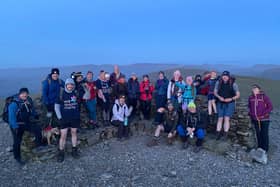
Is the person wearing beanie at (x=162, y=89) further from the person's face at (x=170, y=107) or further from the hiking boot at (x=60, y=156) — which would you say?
the hiking boot at (x=60, y=156)

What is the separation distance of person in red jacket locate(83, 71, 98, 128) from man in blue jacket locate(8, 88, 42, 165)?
2.12 meters

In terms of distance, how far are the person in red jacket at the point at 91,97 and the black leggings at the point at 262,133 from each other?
5.90 meters

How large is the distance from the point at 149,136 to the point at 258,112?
4.08 m

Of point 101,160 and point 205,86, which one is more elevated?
point 205,86

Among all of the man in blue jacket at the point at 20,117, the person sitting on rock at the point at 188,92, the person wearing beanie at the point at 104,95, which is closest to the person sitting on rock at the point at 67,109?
the man in blue jacket at the point at 20,117

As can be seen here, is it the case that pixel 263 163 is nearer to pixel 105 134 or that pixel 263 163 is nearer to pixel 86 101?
pixel 105 134

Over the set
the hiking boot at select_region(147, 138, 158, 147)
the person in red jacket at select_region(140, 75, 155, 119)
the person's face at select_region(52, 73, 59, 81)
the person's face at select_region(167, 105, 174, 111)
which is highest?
the person's face at select_region(52, 73, 59, 81)

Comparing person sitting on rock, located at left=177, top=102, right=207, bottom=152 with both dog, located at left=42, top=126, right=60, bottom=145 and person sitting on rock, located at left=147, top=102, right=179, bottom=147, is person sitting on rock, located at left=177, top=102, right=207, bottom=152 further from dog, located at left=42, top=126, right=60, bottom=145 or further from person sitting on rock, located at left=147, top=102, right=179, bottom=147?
dog, located at left=42, top=126, right=60, bottom=145

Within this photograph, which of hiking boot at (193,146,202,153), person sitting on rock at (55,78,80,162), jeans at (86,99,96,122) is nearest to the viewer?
person sitting on rock at (55,78,80,162)

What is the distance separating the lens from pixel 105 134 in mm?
11570

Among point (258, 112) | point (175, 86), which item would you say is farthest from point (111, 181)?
point (258, 112)

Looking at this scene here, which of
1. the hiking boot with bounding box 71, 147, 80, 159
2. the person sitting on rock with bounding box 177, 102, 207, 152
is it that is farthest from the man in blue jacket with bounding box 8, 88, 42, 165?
the person sitting on rock with bounding box 177, 102, 207, 152

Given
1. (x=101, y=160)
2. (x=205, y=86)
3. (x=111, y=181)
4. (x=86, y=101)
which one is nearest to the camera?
(x=111, y=181)

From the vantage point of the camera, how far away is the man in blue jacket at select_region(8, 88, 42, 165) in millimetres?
9180
